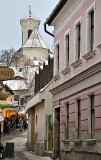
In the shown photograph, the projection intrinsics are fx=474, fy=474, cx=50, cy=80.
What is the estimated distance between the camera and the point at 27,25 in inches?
4975

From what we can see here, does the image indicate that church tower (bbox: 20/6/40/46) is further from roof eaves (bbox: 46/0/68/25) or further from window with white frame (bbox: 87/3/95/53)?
window with white frame (bbox: 87/3/95/53)

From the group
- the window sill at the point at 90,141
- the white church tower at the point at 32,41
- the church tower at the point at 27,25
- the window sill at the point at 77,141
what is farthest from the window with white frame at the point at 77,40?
the church tower at the point at 27,25

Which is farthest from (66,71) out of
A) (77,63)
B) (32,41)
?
(32,41)

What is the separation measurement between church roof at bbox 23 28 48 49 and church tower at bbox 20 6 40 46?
3499mm

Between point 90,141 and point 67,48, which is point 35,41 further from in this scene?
point 90,141

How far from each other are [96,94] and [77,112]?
311 centimetres

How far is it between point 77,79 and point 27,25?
108 metres

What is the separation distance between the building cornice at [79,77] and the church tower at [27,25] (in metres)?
103

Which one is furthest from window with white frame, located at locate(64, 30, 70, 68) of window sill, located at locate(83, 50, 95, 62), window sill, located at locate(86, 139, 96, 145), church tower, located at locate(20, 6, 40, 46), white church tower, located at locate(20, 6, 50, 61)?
church tower, located at locate(20, 6, 40, 46)

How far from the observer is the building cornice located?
16553mm

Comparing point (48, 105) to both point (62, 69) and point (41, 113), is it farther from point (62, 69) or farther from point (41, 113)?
point (62, 69)

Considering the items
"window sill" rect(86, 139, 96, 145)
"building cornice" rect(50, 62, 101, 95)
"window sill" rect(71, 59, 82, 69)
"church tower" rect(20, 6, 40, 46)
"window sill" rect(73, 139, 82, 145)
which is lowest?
"window sill" rect(73, 139, 82, 145)

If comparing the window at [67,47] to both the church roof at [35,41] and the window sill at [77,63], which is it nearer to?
the window sill at [77,63]

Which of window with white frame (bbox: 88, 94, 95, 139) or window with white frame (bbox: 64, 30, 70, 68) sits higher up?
window with white frame (bbox: 64, 30, 70, 68)
